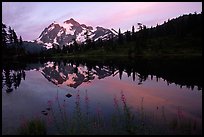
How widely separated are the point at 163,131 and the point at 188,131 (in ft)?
4.95

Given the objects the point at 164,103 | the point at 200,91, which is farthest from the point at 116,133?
the point at 200,91

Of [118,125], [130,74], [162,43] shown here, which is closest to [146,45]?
[162,43]

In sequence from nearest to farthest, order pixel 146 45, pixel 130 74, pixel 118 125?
pixel 118 125, pixel 130 74, pixel 146 45

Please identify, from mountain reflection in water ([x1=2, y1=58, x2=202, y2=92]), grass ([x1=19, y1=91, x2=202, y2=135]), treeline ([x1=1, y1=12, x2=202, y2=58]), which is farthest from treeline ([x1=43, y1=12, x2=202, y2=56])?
grass ([x1=19, y1=91, x2=202, y2=135])

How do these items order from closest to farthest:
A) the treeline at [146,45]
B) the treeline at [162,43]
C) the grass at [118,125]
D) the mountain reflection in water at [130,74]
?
the grass at [118,125] < the mountain reflection in water at [130,74] < the treeline at [146,45] < the treeline at [162,43]

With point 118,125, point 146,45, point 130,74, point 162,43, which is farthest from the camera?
point 162,43

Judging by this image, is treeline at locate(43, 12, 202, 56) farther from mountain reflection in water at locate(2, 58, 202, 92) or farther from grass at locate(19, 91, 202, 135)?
grass at locate(19, 91, 202, 135)

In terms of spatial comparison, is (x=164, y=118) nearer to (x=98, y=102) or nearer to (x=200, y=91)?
(x=98, y=102)

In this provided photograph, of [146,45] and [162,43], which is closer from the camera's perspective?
[146,45]

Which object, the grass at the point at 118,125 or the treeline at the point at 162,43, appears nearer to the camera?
the grass at the point at 118,125

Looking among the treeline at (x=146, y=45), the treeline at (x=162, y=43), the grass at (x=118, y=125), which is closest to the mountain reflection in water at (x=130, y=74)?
the grass at (x=118, y=125)

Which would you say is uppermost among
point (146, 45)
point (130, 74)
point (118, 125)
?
point (146, 45)

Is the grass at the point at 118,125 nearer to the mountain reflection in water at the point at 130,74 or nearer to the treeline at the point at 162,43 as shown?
the mountain reflection in water at the point at 130,74

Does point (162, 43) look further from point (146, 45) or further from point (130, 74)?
point (130, 74)
